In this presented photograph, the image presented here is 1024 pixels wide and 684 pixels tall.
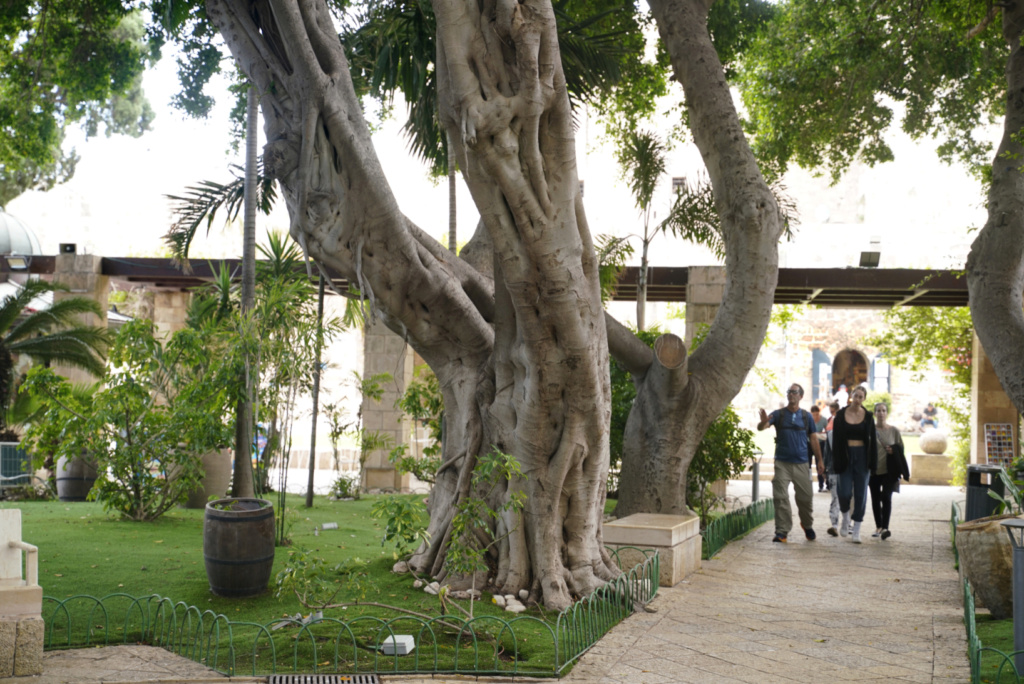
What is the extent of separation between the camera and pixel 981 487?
306 inches

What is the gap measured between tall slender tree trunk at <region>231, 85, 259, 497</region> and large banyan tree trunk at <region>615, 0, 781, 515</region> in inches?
142

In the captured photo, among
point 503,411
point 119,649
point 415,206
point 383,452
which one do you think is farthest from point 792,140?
point 415,206

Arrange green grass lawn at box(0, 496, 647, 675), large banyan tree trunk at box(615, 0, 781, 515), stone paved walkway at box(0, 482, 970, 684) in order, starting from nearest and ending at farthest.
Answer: stone paved walkway at box(0, 482, 970, 684) → green grass lawn at box(0, 496, 647, 675) → large banyan tree trunk at box(615, 0, 781, 515)

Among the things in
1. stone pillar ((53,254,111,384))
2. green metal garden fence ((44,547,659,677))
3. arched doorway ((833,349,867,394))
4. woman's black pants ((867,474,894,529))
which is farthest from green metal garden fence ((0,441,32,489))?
arched doorway ((833,349,867,394))

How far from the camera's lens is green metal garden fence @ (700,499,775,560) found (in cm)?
871

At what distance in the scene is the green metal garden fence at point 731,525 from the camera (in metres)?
8.71

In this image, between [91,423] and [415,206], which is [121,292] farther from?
[91,423]

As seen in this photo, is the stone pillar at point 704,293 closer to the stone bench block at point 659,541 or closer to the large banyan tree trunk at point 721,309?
the large banyan tree trunk at point 721,309

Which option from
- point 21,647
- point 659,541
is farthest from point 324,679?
point 659,541

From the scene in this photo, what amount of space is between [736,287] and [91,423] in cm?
623

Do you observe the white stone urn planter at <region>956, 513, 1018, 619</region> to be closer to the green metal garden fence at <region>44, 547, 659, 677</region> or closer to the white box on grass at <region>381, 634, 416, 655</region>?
the green metal garden fence at <region>44, 547, 659, 677</region>

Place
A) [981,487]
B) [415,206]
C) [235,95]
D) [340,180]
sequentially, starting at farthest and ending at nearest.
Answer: [415,206] → [235,95] → [981,487] → [340,180]

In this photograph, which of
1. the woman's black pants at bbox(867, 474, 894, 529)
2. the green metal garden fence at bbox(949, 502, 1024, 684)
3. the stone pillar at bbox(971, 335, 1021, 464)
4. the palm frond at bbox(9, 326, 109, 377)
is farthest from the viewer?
the stone pillar at bbox(971, 335, 1021, 464)

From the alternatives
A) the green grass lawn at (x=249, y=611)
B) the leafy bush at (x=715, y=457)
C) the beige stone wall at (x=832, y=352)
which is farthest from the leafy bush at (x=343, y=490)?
the beige stone wall at (x=832, y=352)
